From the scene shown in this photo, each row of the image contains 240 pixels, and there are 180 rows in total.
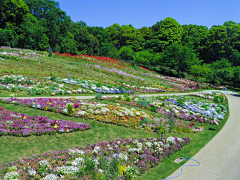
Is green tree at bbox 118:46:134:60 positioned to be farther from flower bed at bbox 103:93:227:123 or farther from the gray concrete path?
the gray concrete path

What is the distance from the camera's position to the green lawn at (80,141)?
18.2 feet

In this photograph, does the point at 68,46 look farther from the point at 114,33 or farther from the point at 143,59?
the point at 114,33

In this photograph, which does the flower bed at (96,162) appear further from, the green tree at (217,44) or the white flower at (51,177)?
the green tree at (217,44)

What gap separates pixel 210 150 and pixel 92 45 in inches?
1778

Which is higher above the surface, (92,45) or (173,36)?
(173,36)

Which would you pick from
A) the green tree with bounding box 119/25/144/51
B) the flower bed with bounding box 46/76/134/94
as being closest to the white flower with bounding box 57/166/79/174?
the flower bed with bounding box 46/76/134/94

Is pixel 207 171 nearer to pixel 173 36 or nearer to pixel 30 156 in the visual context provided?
pixel 30 156

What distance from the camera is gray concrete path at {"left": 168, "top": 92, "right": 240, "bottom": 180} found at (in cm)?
544

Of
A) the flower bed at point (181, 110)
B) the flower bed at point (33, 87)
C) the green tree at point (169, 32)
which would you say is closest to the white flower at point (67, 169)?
the flower bed at point (181, 110)

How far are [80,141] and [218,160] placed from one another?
545 centimetres

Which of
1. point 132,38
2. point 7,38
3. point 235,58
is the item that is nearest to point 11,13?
point 7,38

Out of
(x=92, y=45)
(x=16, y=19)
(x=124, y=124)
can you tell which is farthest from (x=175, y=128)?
(x=16, y=19)

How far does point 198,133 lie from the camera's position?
9539 mm

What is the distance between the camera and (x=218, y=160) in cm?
645
